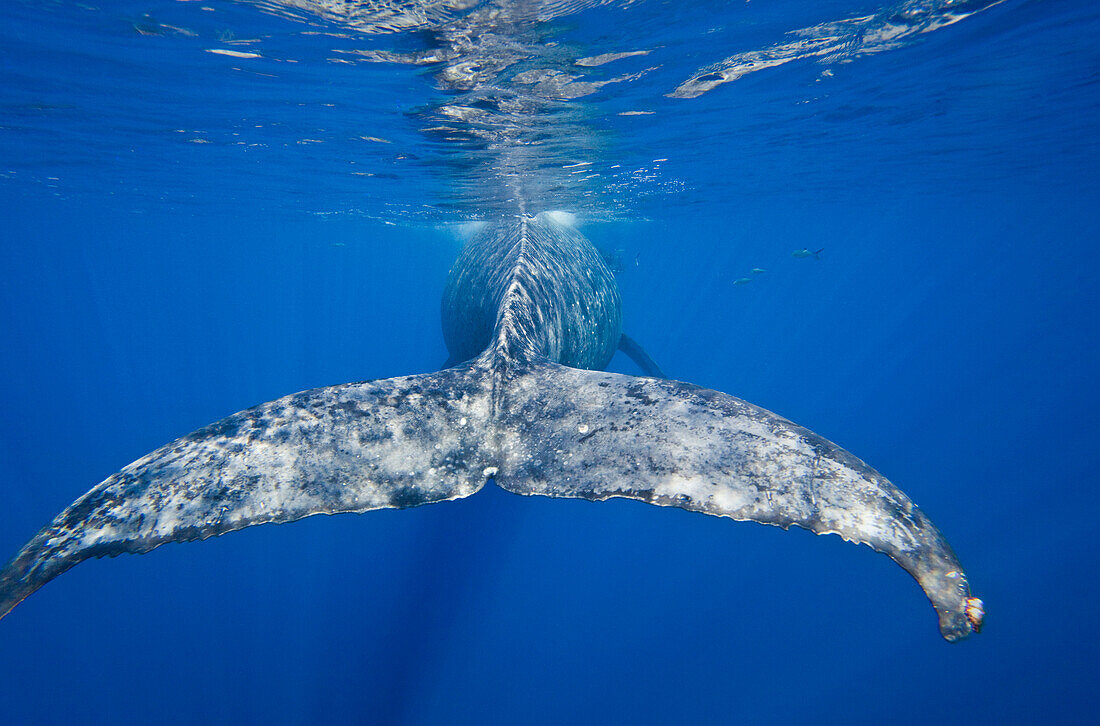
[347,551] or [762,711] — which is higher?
[347,551]

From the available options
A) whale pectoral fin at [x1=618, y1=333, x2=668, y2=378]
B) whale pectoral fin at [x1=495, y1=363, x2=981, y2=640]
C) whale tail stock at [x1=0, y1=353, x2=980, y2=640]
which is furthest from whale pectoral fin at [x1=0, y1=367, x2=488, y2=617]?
whale pectoral fin at [x1=618, y1=333, x2=668, y2=378]

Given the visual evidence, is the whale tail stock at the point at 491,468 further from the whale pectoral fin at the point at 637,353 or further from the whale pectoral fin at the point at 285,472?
the whale pectoral fin at the point at 637,353

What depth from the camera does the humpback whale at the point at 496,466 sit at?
2.40 metres

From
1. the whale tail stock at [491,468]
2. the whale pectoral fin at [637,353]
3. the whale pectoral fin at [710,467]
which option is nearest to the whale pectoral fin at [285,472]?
the whale tail stock at [491,468]

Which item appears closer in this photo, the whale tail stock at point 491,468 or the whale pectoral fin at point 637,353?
the whale tail stock at point 491,468

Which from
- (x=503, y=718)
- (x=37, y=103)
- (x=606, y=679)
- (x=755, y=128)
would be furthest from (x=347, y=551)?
(x=755, y=128)

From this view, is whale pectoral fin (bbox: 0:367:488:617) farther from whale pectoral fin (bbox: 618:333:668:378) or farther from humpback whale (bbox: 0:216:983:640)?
whale pectoral fin (bbox: 618:333:668:378)

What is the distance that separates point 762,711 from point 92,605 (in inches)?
844

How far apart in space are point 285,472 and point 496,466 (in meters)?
1.23

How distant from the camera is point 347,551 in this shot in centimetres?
1648

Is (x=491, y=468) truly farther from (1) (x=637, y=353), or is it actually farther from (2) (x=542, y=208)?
(2) (x=542, y=208)

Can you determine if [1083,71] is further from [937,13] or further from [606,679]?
[606,679]

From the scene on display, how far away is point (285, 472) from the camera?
285 centimetres

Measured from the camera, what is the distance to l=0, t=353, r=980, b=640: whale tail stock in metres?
2.40
